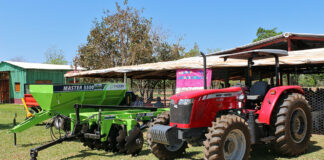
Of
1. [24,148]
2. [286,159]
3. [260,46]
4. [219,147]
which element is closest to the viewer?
[219,147]

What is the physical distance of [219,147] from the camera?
4551 mm

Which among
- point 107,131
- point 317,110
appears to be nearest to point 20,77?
point 107,131

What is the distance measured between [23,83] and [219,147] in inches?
1015

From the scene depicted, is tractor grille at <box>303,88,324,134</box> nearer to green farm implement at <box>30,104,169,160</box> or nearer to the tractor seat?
the tractor seat

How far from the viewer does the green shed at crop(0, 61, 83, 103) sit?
26578 millimetres

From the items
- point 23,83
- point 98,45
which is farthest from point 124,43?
point 23,83

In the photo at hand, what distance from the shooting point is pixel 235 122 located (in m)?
4.80

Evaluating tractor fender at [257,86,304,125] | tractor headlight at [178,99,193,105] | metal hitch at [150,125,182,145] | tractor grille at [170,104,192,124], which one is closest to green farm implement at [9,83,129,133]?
metal hitch at [150,125,182,145]

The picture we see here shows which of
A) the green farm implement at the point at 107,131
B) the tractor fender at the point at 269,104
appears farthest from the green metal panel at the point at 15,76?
the tractor fender at the point at 269,104

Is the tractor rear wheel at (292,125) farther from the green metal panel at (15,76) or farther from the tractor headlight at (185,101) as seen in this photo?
the green metal panel at (15,76)

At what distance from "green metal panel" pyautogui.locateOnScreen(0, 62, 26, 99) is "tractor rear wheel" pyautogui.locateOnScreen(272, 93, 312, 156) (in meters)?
25.4

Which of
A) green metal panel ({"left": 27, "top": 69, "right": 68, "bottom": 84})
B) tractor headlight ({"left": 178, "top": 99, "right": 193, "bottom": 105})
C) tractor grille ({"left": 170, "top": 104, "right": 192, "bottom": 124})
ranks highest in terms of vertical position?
green metal panel ({"left": 27, "top": 69, "right": 68, "bottom": 84})

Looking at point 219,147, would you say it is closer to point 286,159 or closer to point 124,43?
point 286,159

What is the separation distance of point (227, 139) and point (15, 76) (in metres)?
27.2
